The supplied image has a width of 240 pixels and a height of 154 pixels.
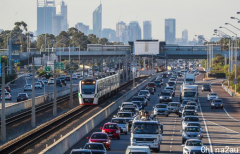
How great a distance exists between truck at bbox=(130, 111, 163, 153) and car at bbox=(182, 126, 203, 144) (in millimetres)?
4081

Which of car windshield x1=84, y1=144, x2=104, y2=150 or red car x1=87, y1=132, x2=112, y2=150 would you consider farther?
red car x1=87, y1=132, x2=112, y2=150

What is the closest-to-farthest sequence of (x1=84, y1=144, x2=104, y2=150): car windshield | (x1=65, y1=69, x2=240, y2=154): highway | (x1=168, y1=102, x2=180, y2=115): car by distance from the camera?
(x1=84, y1=144, x2=104, y2=150): car windshield
(x1=65, y1=69, x2=240, y2=154): highway
(x1=168, y1=102, x2=180, y2=115): car

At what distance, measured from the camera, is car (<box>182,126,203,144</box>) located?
111 ft

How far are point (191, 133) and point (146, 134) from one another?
18.7 ft

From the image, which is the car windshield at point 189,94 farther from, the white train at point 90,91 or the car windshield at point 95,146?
the car windshield at point 95,146

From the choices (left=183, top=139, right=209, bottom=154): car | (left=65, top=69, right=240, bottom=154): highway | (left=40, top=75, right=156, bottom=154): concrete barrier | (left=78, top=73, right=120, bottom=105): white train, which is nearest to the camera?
(left=183, top=139, right=209, bottom=154): car

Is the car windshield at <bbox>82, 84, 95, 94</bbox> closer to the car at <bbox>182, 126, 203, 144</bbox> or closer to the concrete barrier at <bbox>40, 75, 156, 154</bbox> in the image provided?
the concrete barrier at <bbox>40, 75, 156, 154</bbox>

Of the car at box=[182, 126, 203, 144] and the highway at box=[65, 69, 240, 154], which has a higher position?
the car at box=[182, 126, 203, 144]

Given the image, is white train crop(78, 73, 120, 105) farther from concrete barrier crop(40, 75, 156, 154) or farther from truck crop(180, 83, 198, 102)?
truck crop(180, 83, 198, 102)

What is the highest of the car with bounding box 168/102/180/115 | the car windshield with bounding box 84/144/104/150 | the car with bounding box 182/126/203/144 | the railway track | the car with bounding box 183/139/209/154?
the car windshield with bounding box 84/144/104/150

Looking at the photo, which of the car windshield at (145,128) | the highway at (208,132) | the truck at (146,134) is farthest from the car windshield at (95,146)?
the highway at (208,132)

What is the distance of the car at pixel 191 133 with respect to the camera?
111 ft

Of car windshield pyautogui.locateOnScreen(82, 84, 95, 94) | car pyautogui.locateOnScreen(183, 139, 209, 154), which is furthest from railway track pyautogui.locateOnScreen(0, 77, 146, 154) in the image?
car pyautogui.locateOnScreen(183, 139, 209, 154)

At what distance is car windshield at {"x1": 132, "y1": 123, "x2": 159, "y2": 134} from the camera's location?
2980cm
